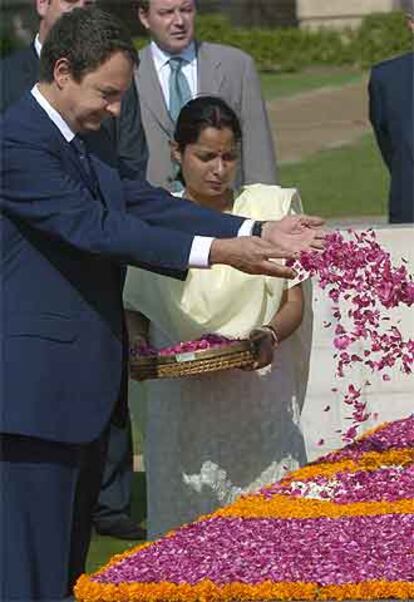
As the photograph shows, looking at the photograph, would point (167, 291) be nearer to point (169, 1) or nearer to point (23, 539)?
point (23, 539)

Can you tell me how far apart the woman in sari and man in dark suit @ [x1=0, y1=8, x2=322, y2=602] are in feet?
3.07

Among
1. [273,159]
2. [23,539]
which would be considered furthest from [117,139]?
[23,539]

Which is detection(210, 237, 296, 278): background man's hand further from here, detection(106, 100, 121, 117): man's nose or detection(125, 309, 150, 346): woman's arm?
detection(125, 309, 150, 346): woman's arm

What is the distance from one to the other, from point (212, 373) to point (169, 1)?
8.79 feet

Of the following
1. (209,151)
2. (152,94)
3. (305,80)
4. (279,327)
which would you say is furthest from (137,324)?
(305,80)

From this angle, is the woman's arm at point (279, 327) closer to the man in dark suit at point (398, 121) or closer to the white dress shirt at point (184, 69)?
the white dress shirt at point (184, 69)

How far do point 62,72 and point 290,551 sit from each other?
145cm

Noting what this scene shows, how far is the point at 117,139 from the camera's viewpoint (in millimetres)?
7785

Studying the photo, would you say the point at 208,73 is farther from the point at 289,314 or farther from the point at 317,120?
the point at 317,120

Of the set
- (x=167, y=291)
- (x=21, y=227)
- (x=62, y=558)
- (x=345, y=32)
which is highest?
(x=21, y=227)

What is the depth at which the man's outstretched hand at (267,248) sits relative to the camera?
545 cm

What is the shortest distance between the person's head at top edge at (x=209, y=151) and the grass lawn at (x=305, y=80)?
19.3m

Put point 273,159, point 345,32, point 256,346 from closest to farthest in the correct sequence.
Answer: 1. point 256,346
2. point 273,159
3. point 345,32

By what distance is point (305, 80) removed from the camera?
2853 centimetres
